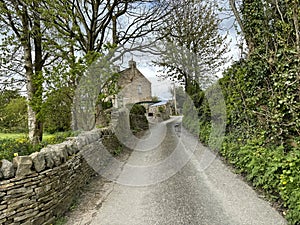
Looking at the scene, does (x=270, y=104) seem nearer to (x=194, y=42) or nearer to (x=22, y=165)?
(x=22, y=165)

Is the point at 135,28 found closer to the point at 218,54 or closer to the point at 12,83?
the point at 218,54

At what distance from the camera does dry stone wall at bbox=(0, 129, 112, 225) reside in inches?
111

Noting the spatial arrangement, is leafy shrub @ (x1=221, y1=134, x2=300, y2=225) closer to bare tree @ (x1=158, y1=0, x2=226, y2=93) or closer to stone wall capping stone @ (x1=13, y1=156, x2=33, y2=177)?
stone wall capping stone @ (x1=13, y1=156, x2=33, y2=177)

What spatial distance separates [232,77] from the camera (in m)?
6.30

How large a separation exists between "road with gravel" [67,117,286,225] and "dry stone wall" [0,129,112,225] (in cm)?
41

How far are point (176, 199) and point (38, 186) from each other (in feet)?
7.50

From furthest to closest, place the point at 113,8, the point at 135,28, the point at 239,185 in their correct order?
the point at 135,28 → the point at 113,8 → the point at 239,185

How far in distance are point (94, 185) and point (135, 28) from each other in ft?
27.9

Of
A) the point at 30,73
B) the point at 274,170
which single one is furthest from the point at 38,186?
the point at 30,73

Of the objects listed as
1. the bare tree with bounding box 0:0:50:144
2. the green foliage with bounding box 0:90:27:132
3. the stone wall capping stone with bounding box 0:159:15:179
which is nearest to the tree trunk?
the bare tree with bounding box 0:0:50:144

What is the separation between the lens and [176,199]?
394 cm

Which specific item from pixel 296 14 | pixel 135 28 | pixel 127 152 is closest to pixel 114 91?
pixel 127 152

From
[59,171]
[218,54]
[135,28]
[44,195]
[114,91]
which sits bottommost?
[44,195]

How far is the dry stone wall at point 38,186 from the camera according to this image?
2.81 m
